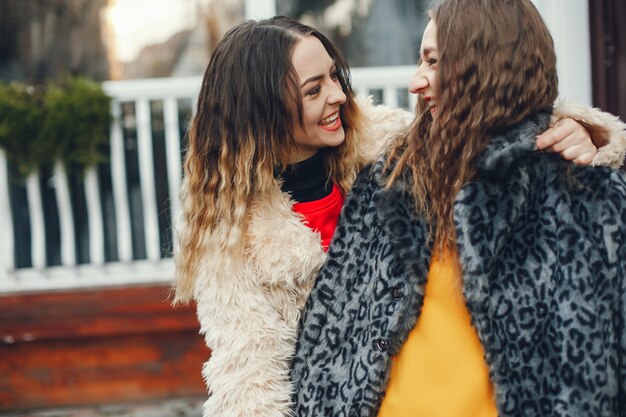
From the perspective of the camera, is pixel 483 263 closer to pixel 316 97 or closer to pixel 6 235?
pixel 316 97

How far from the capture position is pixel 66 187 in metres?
4.45

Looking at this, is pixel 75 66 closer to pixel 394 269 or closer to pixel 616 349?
pixel 394 269

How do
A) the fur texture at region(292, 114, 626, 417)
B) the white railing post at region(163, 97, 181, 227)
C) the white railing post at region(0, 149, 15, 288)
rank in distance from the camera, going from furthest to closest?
the white railing post at region(163, 97, 181, 227)
the white railing post at region(0, 149, 15, 288)
the fur texture at region(292, 114, 626, 417)

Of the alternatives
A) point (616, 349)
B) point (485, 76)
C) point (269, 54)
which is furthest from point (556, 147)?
point (269, 54)

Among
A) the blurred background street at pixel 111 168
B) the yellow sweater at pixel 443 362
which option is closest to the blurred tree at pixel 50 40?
the blurred background street at pixel 111 168

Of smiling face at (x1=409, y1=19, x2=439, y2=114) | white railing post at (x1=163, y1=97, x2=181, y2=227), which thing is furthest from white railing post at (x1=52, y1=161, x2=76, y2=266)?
smiling face at (x1=409, y1=19, x2=439, y2=114)

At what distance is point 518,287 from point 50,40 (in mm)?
4036

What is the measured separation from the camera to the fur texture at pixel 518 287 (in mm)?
1754

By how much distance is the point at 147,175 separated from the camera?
4.55m

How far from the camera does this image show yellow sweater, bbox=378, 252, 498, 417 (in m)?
1.86

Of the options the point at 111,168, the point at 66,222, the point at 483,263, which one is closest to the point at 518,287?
the point at 483,263

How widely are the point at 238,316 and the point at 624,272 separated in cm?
99

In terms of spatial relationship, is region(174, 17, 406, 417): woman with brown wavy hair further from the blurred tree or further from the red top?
the blurred tree

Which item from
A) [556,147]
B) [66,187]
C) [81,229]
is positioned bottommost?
[81,229]
